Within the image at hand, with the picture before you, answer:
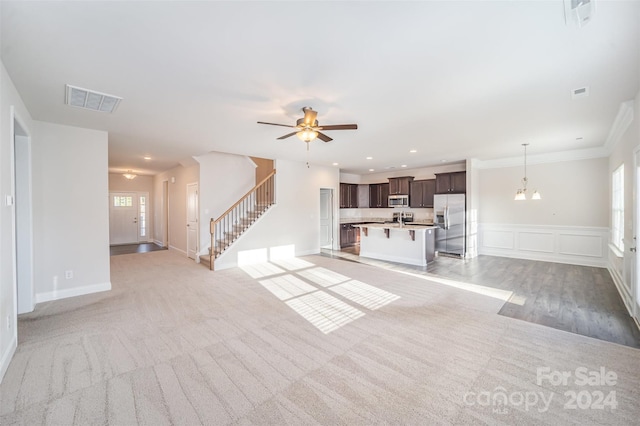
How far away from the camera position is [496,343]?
9.17 feet

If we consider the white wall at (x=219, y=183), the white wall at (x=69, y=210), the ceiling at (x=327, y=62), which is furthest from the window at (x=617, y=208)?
the white wall at (x=69, y=210)

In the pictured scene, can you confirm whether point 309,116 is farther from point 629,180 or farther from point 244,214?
point 244,214

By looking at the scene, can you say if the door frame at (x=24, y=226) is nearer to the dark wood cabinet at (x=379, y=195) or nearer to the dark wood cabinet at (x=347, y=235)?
the dark wood cabinet at (x=347, y=235)

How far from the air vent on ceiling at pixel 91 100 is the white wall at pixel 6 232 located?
47cm

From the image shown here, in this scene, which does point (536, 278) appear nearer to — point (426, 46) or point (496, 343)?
point (496, 343)

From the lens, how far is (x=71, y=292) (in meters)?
4.32

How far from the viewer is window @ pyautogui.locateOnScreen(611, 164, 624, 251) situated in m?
4.64

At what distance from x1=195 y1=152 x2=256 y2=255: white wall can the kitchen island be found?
3.66m

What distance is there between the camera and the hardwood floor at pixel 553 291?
10.5ft

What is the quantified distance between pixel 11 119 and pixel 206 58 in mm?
2204

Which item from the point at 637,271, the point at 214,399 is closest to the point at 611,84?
the point at 637,271

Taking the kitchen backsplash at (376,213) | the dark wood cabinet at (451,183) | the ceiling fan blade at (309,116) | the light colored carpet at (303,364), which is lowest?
the light colored carpet at (303,364)

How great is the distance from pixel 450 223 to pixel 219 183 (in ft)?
21.4

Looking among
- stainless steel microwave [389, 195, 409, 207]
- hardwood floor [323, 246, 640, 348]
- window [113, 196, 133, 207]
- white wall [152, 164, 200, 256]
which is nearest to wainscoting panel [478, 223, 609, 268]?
hardwood floor [323, 246, 640, 348]
